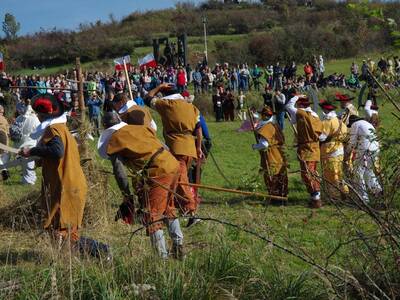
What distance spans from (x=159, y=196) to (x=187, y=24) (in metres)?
70.5

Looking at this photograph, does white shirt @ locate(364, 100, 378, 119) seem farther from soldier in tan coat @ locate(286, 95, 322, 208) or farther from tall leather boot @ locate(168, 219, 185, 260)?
tall leather boot @ locate(168, 219, 185, 260)

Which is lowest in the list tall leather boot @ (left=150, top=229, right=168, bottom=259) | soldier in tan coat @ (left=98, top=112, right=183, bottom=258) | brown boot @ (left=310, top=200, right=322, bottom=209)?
brown boot @ (left=310, top=200, right=322, bottom=209)

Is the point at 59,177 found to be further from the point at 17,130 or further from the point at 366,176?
the point at 17,130

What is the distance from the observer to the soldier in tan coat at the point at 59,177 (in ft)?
19.6

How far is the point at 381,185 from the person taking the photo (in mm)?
4199

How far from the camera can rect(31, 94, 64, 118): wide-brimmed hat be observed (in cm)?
606

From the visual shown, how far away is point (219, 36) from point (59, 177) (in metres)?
60.1

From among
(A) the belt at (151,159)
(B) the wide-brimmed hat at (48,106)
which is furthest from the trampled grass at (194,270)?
(B) the wide-brimmed hat at (48,106)

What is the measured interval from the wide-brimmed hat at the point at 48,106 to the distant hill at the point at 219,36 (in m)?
31.4

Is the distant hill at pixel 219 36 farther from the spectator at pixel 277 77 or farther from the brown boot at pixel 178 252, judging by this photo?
the brown boot at pixel 178 252

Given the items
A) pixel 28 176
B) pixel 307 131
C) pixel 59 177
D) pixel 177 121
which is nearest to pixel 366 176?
pixel 59 177

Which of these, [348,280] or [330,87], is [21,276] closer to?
[348,280]

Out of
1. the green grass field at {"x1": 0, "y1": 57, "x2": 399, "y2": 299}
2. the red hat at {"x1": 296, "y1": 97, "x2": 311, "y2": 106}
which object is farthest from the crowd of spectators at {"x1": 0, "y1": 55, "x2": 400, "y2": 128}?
the green grass field at {"x1": 0, "y1": 57, "x2": 399, "y2": 299}

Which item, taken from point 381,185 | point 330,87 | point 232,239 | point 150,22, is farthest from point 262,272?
point 150,22
